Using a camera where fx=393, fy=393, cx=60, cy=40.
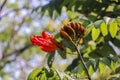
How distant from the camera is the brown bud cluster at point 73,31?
2387 mm

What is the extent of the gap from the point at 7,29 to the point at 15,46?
0.57 m

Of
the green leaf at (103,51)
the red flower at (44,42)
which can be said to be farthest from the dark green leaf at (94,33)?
the green leaf at (103,51)

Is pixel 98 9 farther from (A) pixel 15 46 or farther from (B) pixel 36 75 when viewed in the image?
(A) pixel 15 46

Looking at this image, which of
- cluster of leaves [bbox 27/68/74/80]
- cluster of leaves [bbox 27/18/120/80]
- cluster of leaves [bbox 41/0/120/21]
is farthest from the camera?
cluster of leaves [bbox 41/0/120/21]

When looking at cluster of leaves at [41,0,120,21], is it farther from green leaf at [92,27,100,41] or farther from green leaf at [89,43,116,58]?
green leaf at [92,27,100,41]

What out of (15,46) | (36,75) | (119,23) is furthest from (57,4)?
(15,46)

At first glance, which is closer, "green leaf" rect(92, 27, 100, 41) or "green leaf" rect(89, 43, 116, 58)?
"green leaf" rect(92, 27, 100, 41)

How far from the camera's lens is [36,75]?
254 centimetres

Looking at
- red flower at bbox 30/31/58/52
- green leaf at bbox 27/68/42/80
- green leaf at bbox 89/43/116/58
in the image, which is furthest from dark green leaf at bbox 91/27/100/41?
green leaf at bbox 89/43/116/58

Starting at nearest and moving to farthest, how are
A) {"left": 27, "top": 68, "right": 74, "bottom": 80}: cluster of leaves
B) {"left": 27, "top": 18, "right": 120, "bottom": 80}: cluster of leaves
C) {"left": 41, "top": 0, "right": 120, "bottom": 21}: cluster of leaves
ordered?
{"left": 27, "top": 68, "right": 74, "bottom": 80}: cluster of leaves
{"left": 27, "top": 18, "right": 120, "bottom": 80}: cluster of leaves
{"left": 41, "top": 0, "right": 120, "bottom": 21}: cluster of leaves

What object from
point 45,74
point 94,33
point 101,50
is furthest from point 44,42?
point 101,50

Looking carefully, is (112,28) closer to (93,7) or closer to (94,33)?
(94,33)

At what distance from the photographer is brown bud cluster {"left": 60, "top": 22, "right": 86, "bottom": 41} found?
2387 millimetres

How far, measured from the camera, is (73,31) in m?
2.38
